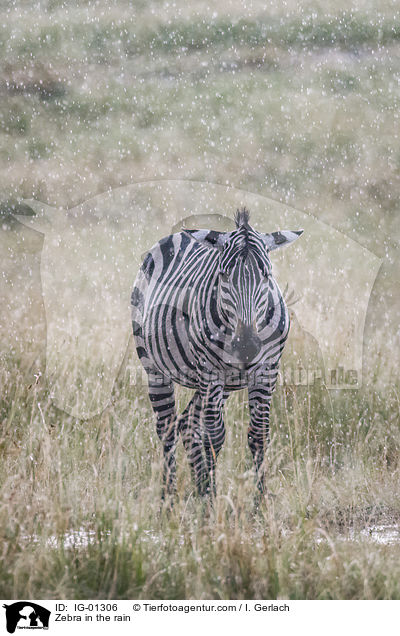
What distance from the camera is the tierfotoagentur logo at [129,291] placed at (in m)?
7.24

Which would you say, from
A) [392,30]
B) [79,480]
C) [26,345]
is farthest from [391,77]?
[79,480]

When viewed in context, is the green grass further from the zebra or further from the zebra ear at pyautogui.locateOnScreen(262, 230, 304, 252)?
the zebra ear at pyautogui.locateOnScreen(262, 230, 304, 252)

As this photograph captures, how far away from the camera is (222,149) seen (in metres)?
10.4

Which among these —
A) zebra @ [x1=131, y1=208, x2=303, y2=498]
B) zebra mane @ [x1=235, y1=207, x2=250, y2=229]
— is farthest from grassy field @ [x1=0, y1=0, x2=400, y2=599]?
zebra mane @ [x1=235, y1=207, x2=250, y2=229]

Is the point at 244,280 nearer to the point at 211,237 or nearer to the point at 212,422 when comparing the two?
the point at 211,237

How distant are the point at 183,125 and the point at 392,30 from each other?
3560 millimetres

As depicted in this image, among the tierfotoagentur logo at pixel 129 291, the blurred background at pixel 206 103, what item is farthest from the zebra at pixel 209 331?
the blurred background at pixel 206 103

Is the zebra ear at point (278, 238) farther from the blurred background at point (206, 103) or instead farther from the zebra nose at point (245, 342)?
the blurred background at point (206, 103)

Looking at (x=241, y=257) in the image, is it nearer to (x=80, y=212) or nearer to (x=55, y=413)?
(x=55, y=413)
